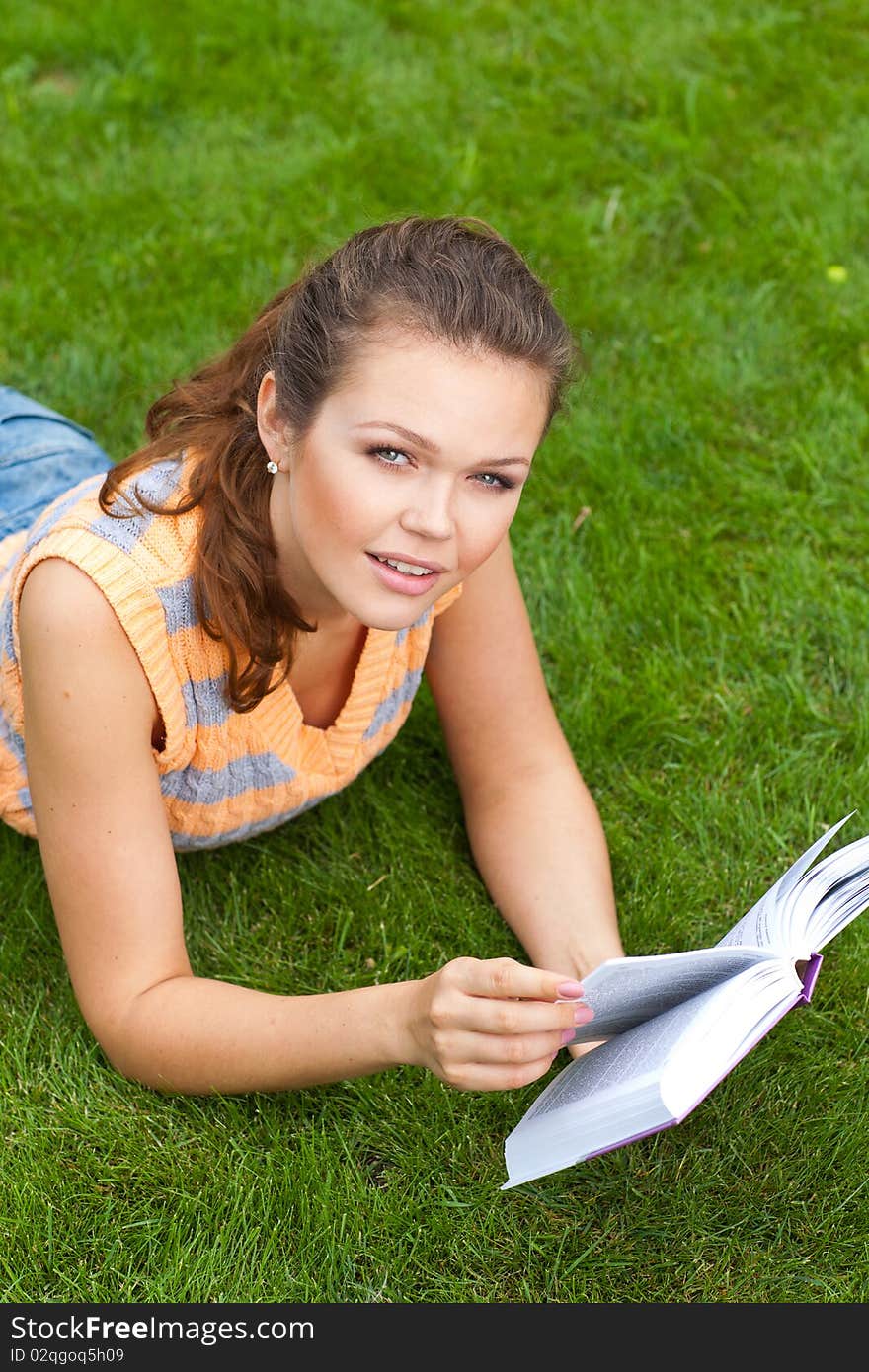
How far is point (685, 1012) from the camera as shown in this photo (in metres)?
1.80

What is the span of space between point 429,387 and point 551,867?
114 cm

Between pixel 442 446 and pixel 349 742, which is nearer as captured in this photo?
pixel 442 446

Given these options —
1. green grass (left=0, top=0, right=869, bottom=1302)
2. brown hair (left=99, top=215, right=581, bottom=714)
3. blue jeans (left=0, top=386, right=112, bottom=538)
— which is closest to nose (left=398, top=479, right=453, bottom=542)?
brown hair (left=99, top=215, right=581, bottom=714)

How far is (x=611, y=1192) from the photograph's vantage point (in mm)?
2477

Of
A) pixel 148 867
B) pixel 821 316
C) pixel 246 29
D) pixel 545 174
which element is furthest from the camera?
pixel 246 29

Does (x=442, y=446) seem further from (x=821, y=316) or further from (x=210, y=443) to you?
(x=821, y=316)

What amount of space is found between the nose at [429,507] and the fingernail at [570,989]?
664 mm

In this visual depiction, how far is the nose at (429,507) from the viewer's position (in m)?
2.06

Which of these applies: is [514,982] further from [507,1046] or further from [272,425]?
[272,425]

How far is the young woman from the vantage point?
2.07m

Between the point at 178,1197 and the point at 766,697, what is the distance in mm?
1725

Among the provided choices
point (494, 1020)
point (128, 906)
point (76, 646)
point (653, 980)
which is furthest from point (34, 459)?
point (653, 980)

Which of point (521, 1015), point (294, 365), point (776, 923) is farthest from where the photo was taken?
point (294, 365)

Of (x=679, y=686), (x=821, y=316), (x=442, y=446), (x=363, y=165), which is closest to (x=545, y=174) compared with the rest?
(x=363, y=165)
